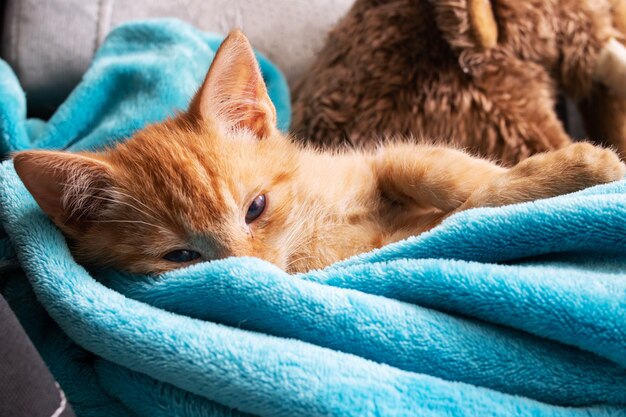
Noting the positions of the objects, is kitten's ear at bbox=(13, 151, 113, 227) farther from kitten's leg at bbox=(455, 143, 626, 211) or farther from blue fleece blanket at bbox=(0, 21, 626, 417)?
kitten's leg at bbox=(455, 143, 626, 211)

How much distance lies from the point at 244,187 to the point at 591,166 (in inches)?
20.4

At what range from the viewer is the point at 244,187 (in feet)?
2.96

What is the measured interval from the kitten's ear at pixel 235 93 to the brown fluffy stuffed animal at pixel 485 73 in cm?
31

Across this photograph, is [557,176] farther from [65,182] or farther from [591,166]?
[65,182]

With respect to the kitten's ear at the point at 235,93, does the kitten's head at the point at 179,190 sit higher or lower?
lower

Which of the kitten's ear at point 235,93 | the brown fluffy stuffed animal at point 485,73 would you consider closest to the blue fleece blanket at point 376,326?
the kitten's ear at point 235,93

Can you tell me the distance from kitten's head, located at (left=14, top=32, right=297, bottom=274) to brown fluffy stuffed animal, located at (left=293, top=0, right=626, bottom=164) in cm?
37

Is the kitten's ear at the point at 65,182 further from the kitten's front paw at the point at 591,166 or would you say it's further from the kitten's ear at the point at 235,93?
the kitten's front paw at the point at 591,166

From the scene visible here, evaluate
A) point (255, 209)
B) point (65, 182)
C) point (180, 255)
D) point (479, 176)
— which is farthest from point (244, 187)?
point (479, 176)

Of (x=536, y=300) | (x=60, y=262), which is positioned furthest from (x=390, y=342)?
(x=60, y=262)

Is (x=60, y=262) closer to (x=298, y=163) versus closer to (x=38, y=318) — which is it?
(x=38, y=318)

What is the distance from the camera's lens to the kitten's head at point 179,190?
0.85 metres

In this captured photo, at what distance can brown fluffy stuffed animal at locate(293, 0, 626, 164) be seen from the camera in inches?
46.4

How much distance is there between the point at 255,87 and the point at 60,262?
1.43 ft
